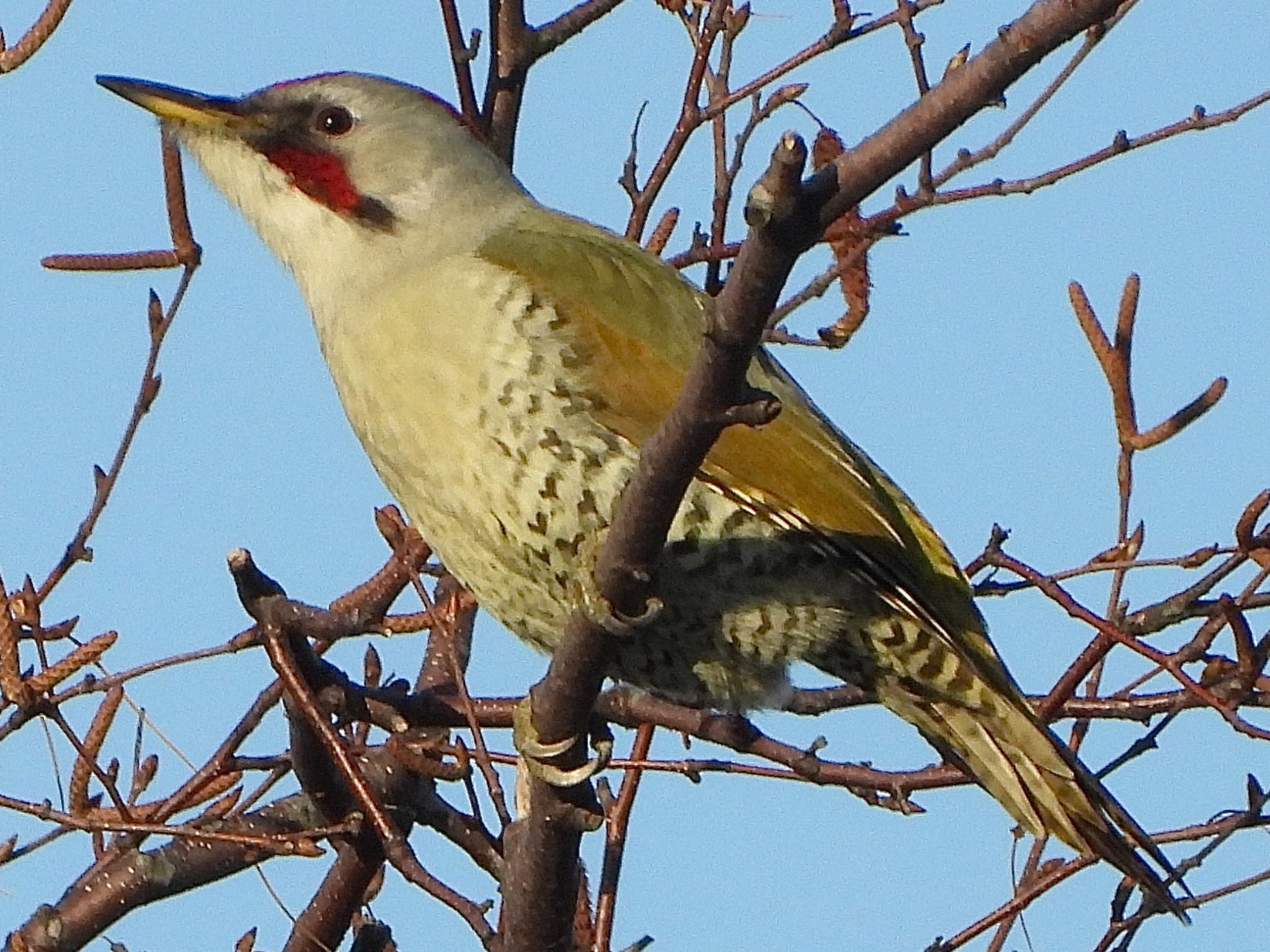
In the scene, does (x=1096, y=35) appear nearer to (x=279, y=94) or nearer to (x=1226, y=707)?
(x=1226, y=707)

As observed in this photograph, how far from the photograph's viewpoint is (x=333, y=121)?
6.02 metres

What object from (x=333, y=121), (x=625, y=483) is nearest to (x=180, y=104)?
(x=333, y=121)

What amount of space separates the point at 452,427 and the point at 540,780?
104 cm

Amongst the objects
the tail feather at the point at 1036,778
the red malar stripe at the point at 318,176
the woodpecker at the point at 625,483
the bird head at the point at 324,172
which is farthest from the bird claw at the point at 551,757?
the red malar stripe at the point at 318,176

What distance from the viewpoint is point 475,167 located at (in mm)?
6074

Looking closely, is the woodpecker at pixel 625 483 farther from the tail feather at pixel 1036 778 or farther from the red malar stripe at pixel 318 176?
the red malar stripe at pixel 318 176

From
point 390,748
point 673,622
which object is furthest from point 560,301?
point 390,748

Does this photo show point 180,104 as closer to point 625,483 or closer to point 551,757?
point 625,483

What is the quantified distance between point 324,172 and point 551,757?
86.9 inches

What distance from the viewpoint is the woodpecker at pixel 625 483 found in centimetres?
504

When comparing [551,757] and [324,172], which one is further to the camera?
[324,172]

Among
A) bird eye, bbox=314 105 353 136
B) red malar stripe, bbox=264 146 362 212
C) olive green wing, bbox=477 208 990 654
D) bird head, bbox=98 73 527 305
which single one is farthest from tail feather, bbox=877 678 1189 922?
bird eye, bbox=314 105 353 136

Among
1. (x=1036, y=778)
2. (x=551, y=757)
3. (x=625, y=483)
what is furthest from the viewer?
(x=1036, y=778)

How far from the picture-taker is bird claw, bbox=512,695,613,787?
4.43 meters
